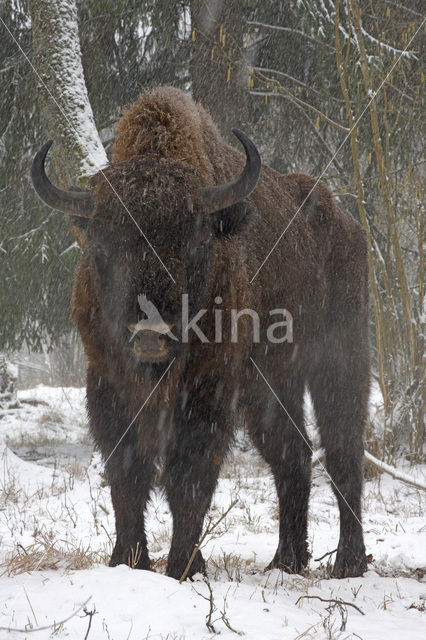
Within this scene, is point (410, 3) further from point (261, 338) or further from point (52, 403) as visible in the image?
point (52, 403)

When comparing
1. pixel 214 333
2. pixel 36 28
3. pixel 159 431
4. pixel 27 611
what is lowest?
pixel 27 611

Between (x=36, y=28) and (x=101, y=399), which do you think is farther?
(x=36, y=28)

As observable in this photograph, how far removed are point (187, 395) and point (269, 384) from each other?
110 centimetres

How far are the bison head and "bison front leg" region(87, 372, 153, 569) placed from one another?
1.28 ft

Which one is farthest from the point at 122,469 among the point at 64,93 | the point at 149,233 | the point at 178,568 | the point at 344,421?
the point at 64,93

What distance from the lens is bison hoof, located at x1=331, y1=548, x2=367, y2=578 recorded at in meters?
4.26

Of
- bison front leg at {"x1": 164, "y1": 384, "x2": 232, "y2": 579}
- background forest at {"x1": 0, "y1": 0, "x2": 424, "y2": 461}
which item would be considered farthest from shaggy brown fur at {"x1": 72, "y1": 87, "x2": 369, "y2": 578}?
background forest at {"x1": 0, "y1": 0, "x2": 424, "y2": 461}

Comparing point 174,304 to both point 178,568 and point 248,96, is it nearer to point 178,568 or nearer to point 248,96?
point 178,568

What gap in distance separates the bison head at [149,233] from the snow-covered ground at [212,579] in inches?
38.3

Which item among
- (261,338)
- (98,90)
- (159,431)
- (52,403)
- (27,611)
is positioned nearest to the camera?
(27,611)

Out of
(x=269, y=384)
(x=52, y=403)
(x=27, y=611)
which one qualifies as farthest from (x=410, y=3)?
(x=52, y=403)

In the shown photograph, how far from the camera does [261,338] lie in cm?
423

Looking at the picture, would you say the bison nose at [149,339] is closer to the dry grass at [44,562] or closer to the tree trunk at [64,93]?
the dry grass at [44,562]

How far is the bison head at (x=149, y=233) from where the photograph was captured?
3.14m
